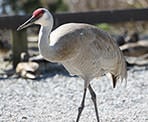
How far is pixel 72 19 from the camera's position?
10.7 meters

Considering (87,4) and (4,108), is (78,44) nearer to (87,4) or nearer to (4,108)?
(4,108)

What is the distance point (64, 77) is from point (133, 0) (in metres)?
8.75

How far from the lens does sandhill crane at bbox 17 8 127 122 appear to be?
5.98m

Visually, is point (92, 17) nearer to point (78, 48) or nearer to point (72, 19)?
point (72, 19)

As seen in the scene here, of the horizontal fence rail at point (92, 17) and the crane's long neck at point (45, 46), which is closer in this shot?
the crane's long neck at point (45, 46)

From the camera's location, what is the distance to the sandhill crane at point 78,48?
5.98 m

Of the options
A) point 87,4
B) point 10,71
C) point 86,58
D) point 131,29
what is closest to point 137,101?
point 86,58

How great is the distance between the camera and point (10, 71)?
976 centimetres

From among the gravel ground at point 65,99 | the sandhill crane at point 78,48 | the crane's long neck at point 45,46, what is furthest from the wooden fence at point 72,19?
the crane's long neck at point 45,46

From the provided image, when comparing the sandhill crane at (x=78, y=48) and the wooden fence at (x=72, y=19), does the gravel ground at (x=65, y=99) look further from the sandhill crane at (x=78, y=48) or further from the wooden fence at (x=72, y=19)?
the wooden fence at (x=72, y=19)

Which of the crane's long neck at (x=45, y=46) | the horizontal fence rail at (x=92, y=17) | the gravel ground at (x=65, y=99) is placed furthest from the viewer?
the horizontal fence rail at (x=92, y=17)

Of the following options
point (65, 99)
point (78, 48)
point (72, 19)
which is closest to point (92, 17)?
point (72, 19)

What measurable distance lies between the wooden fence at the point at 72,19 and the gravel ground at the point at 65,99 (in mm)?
1124

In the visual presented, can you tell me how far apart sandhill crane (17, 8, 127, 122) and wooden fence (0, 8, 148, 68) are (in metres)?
3.84
